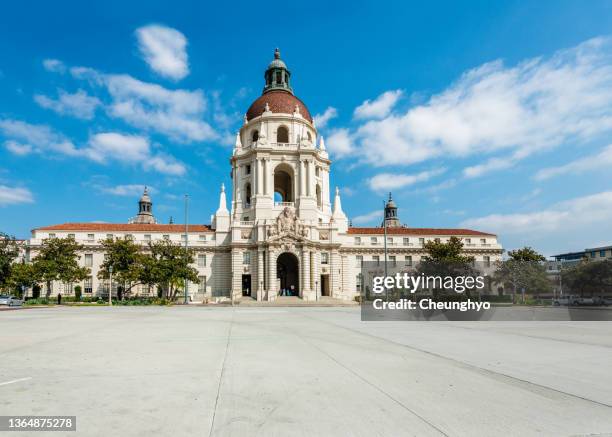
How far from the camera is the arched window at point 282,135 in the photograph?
7962cm

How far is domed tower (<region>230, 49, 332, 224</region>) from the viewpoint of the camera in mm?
74125

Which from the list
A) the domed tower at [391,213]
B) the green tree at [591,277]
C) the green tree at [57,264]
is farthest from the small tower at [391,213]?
the green tree at [57,264]

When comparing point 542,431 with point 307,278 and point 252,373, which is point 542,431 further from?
point 307,278

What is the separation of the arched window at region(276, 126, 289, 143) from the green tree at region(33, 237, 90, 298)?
38.2m

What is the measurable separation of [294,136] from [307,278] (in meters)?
26.2

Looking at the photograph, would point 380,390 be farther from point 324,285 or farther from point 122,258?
point 324,285

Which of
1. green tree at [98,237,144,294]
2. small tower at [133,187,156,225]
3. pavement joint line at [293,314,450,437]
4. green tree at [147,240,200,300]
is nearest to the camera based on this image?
pavement joint line at [293,314,450,437]

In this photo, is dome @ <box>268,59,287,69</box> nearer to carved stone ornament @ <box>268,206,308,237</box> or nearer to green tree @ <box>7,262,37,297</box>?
carved stone ornament @ <box>268,206,308,237</box>

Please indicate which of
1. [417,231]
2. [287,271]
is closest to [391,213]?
[417,231]

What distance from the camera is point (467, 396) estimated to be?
7.49 meters

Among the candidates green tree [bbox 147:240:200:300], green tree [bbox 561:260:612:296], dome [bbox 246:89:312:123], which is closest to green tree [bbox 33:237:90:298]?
green tree [bbox 147:240:200:300]

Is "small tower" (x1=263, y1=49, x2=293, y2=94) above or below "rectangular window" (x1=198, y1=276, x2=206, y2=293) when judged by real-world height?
above

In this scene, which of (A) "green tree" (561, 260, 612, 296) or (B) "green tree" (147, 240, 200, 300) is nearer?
(A) "green tree" (561, 260, 612, 296)

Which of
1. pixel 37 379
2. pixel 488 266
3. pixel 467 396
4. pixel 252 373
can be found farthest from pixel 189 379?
pixel 488 266
